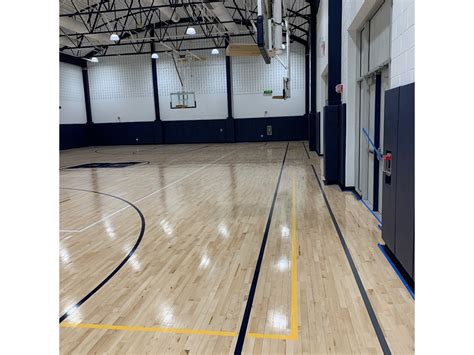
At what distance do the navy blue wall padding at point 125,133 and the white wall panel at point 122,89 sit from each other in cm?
35

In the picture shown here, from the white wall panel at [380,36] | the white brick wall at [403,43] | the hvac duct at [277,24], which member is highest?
the hvac duct at [277,24]

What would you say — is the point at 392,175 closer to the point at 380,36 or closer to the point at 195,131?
the point at 380,36

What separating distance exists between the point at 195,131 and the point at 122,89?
18.8 feet

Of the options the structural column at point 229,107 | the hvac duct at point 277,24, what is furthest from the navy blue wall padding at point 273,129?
the hvac duct at point 277,24

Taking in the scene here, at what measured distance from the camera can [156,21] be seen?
874 inches

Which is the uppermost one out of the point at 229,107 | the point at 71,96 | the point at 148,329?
the point at 71,96

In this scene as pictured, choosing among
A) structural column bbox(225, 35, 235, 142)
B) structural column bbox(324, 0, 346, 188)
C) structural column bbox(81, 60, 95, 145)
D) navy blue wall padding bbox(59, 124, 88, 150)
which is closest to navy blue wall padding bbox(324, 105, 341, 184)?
structural column bbox(324, 0, 346, 188)

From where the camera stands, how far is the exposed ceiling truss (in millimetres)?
15547

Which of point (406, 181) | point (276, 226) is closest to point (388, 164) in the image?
point (406, 181)

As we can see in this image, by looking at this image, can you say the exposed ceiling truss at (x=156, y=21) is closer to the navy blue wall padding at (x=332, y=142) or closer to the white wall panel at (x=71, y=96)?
the white wall panel at (x=71, y=96)

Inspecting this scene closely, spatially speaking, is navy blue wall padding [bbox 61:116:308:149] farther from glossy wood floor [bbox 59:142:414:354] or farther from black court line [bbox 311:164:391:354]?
black court line [bbox 311:164:391:354]

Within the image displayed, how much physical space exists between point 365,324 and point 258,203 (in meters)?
4.45

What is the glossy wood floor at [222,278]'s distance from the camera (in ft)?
9.15
